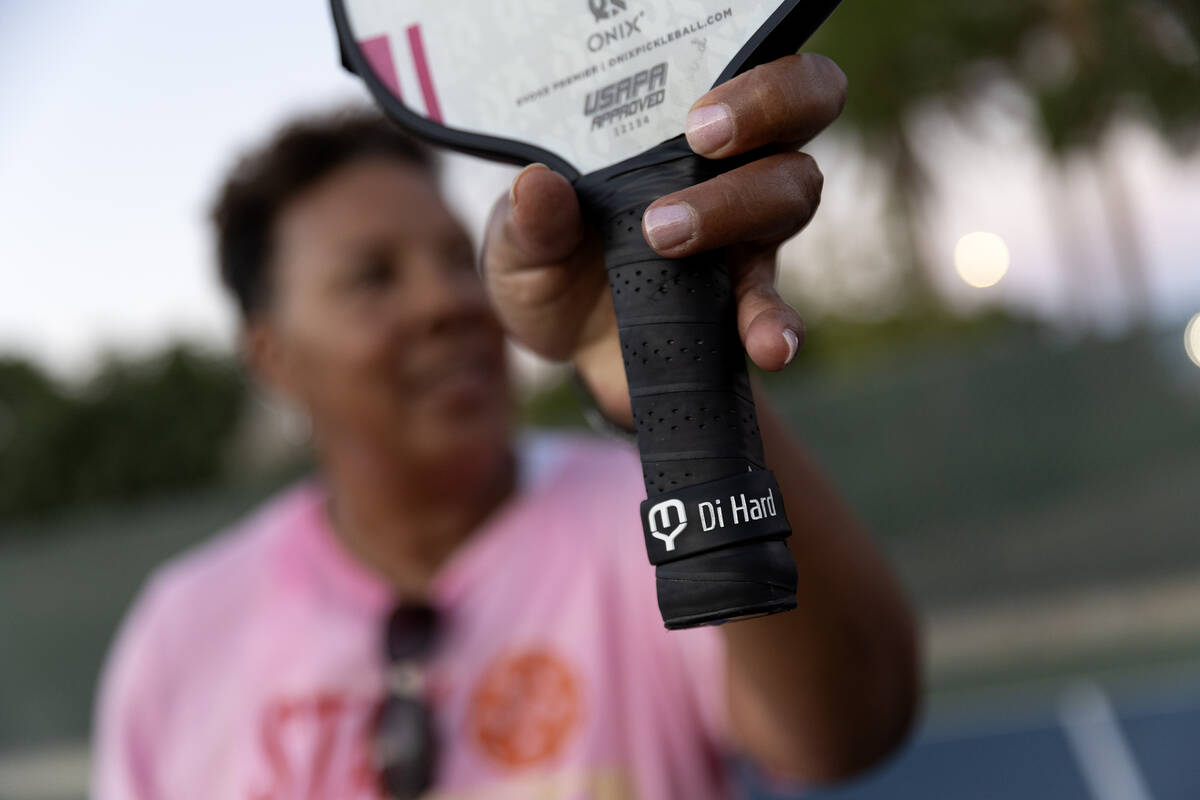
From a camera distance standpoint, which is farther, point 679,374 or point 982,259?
point 982,259

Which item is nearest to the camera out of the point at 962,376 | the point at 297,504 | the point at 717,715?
the point at 717,715

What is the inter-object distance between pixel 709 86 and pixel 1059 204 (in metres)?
18.9

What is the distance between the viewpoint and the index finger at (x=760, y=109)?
0.88 meters

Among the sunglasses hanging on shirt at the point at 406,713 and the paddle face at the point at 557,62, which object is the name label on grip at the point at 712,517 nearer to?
the paddle face at the point at 557,62

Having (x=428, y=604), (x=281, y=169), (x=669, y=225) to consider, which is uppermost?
(x=281, y=169)

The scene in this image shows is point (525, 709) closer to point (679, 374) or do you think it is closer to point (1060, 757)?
point (679, 374)

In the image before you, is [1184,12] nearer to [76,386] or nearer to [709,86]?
[76,386]

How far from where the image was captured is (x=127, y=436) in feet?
47.0

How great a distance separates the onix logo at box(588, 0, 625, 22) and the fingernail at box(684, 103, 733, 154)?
15 cm

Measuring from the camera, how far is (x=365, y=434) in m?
2.00

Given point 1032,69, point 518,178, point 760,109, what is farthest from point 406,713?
point 1032,69

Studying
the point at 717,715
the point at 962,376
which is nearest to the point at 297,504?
the point at 717,715

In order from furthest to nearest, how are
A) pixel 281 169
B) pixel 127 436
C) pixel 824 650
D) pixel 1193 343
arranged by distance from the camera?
pixel 127 436, pixel 1193 343, pixel 281 169, pixel 824 650

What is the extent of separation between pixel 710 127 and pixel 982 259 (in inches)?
590
